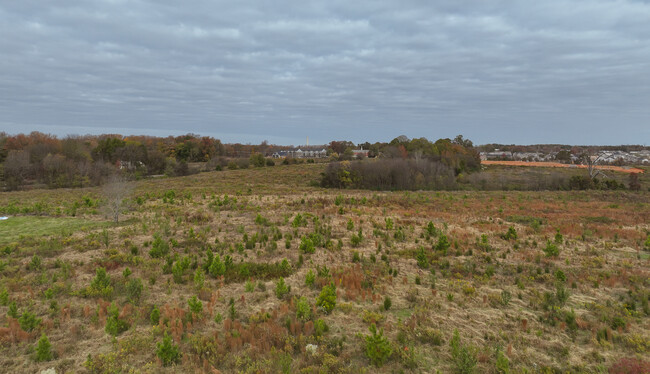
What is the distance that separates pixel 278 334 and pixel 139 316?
9.88ft

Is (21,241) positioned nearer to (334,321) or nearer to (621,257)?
(334,321)

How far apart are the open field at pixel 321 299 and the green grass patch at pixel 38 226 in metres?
0.20

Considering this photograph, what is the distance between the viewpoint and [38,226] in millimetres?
14422

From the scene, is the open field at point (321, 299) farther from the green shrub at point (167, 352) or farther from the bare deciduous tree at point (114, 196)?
the bare deciduous tree at point (114, 196)

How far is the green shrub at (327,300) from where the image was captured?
673 cm

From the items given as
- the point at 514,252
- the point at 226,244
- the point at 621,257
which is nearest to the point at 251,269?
the point at 226,244

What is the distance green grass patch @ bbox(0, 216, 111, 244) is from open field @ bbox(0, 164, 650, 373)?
197 millimetres

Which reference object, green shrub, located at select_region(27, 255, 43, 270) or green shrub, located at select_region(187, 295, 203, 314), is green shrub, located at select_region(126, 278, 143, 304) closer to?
green shrub, located at select_region(187, 295, 203, 314)

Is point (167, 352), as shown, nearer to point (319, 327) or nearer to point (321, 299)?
point (319, 327)

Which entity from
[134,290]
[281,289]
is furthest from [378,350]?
[134,290]

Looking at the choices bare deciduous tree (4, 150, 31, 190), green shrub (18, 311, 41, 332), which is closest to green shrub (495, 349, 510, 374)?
green shrub (18, 311, 41, 332)

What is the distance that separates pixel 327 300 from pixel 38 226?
50.0 ft

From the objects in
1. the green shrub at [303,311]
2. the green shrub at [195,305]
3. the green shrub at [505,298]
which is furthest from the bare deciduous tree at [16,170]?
the green shrub at [505,298]

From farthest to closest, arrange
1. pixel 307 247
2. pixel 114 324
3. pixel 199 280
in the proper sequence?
pixel 307 247 → pixel 199 280 → pixel 114 324
